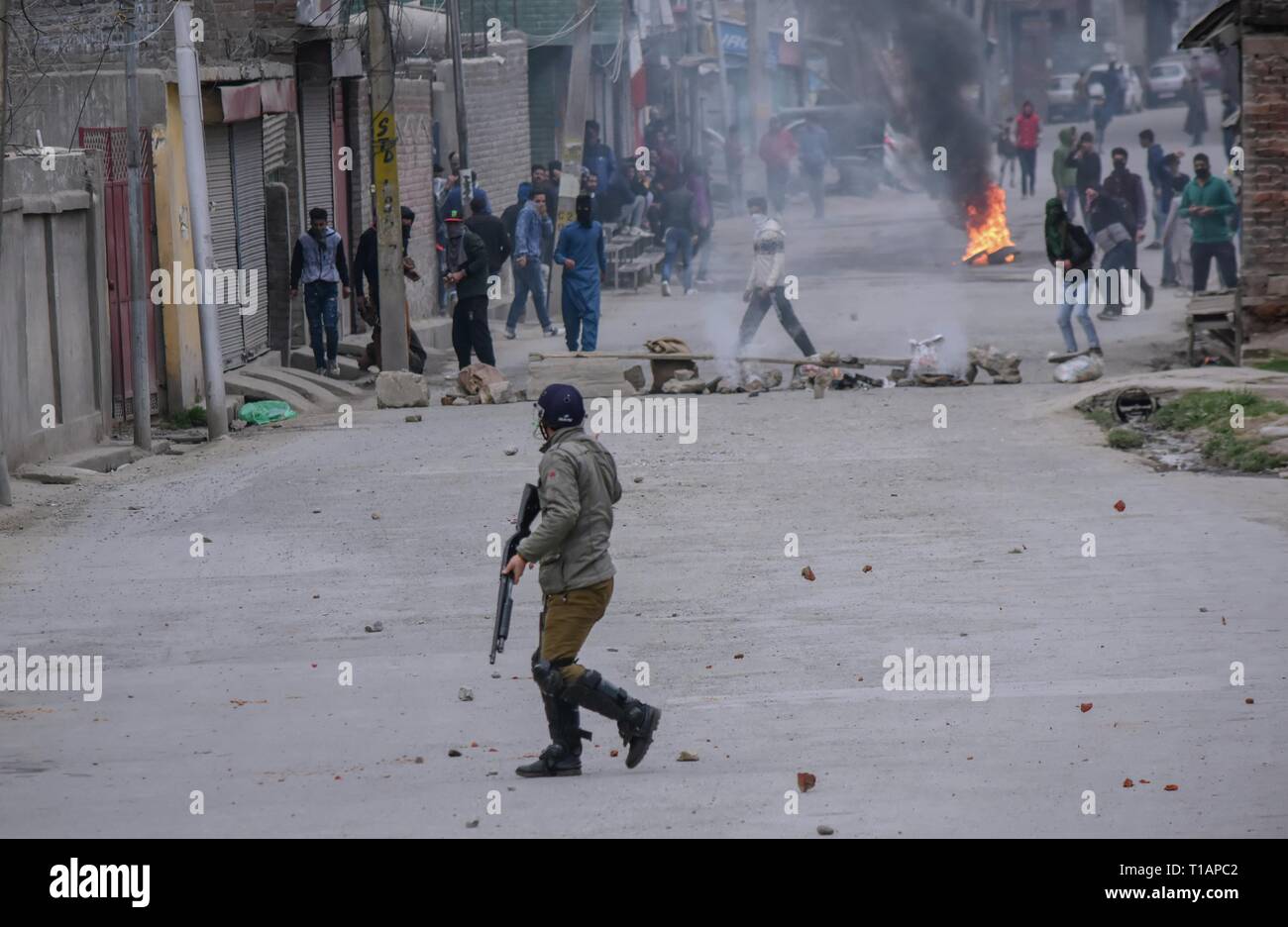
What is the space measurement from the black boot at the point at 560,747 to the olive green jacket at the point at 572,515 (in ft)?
1.51

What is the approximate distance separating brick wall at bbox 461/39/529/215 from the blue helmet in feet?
71.6

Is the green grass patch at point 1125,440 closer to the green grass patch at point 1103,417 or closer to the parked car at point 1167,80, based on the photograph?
the green grass patch at point 1103,417

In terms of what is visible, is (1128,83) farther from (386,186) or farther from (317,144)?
(386,186)

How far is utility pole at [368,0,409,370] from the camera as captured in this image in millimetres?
18312

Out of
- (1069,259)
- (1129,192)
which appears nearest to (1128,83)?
(1129,192)

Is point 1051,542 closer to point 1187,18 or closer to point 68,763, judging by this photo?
point 68,763

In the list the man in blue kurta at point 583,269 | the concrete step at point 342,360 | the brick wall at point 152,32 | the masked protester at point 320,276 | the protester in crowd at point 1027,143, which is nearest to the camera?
the brick wall at point 152,32

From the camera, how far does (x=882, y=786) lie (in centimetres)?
691

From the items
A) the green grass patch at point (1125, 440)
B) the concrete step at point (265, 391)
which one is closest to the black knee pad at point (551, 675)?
the green grass patch at point (1125, 440)

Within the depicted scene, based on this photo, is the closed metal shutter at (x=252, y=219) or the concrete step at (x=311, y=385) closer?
the concrete step at (x=311, y=385)

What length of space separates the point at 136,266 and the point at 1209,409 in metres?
8.63

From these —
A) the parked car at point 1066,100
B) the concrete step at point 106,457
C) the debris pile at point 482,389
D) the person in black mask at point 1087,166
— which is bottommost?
the concrete step at point 106,457

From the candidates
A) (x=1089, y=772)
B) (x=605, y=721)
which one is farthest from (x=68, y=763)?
(x=1089, y=772)

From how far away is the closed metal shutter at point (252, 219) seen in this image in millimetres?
20000
